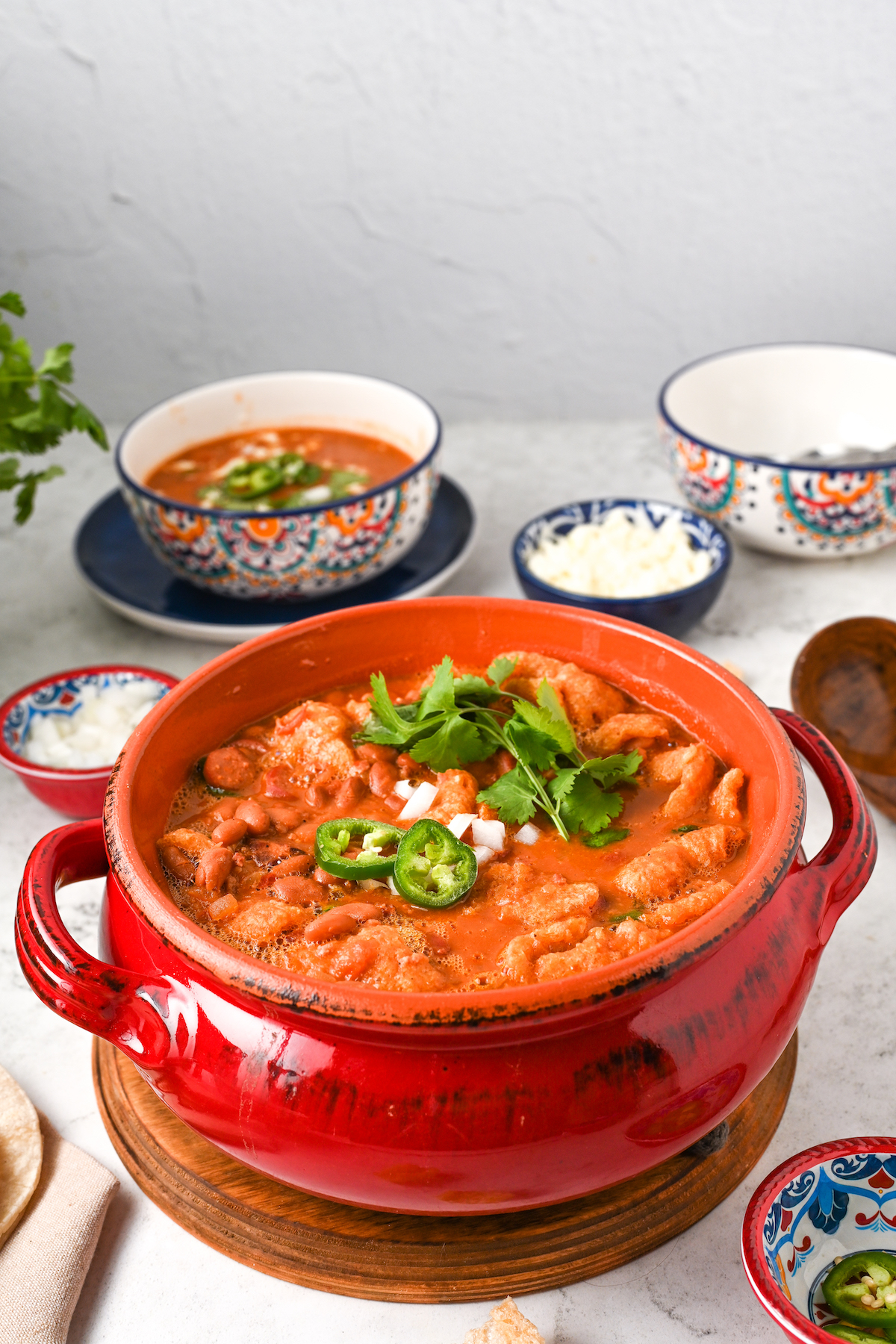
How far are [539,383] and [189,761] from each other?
2702 mm

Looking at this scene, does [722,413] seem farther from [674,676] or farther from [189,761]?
[189,761]

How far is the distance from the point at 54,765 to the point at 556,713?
1.16m

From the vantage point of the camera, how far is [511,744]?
1.86m

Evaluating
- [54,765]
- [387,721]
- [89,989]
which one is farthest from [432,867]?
[54,765]

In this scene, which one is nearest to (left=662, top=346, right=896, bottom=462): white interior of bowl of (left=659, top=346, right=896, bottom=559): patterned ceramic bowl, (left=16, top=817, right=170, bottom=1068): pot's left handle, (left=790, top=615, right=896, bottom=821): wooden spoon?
(left=659, top=346, right=896, bottom=559): patterned ceramic bowl

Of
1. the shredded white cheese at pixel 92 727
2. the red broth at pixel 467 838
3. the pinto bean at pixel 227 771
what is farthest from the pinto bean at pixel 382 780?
the shredded white cheese at pixel 92 727

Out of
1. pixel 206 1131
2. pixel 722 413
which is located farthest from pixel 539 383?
pixel 206 1131

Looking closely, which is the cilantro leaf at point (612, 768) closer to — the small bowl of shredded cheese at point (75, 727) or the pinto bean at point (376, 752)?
the pinto bean at point (376, 752)

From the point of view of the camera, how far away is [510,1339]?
4.65ft

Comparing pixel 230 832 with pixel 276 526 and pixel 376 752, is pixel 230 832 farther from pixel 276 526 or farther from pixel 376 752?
pixel 276 526

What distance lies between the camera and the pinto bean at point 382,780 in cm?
188

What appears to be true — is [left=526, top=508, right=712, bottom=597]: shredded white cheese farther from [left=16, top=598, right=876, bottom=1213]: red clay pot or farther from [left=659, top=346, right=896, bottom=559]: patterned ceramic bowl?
[left=16, top=598, right=876, bottom=1213]: red clay pot

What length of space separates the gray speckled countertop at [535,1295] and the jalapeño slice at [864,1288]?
0.15 meters

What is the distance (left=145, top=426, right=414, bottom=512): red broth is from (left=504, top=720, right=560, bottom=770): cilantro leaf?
1.30 m
